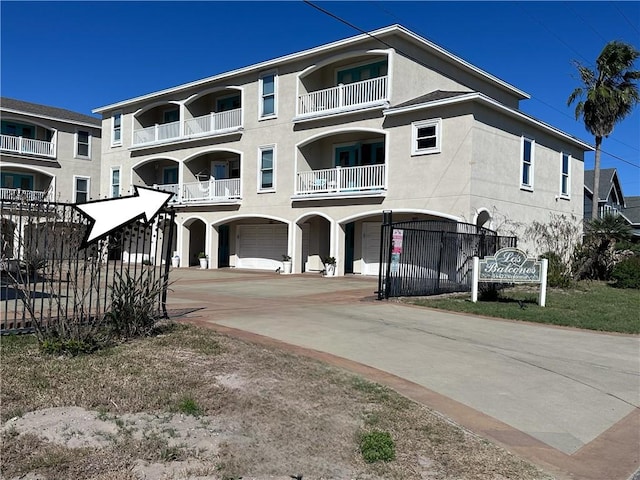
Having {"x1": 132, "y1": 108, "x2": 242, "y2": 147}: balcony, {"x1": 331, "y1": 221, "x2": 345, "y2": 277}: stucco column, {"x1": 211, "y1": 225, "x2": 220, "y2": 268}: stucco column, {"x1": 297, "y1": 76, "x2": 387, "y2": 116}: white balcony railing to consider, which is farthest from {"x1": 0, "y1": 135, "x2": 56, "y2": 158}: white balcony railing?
{"x1": 331, "y1": 221, "x2": 345, "y2": 277}: stucco column

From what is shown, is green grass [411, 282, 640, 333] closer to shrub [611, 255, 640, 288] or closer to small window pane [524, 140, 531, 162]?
shrub [611, 255, 640, 288]

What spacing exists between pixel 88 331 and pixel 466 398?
4821 mm

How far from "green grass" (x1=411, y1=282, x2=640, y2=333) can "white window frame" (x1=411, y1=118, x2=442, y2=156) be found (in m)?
5.93

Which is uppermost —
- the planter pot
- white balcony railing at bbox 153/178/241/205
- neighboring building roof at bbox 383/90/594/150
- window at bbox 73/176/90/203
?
neighboring building roof at bbox 383/90/594/150

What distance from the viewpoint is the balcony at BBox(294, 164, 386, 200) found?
22.3 meters

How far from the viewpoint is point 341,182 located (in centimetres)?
2370

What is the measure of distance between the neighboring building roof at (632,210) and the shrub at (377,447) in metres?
49.7

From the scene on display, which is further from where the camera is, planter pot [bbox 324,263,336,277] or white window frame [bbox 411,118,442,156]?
A: planter pot [bbox 324,263,336,277]

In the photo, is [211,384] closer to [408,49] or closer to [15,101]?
[408,49]

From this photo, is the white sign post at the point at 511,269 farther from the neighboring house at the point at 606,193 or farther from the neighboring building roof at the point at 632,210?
the neighboring building roof at the point at 632,210

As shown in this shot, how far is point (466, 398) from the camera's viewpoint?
19.8 ft

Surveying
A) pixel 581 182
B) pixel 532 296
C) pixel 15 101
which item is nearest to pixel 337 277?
pixel 532 296

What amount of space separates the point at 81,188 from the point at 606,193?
A: 134 ft

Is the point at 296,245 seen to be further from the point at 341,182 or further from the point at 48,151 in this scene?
the point at 48,151
